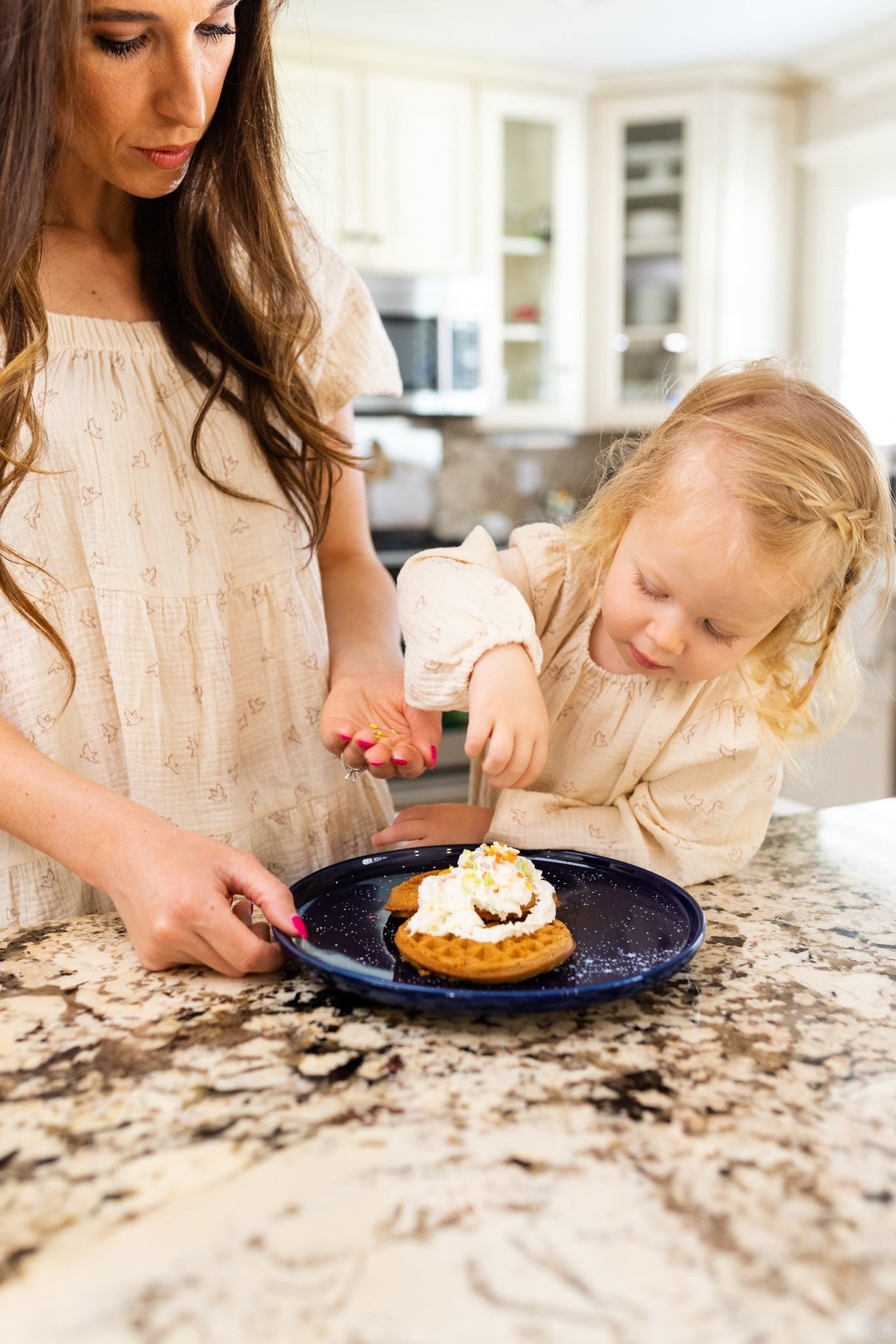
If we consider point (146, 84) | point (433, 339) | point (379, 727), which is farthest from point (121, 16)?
point (433, 339)

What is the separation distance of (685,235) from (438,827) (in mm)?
3671

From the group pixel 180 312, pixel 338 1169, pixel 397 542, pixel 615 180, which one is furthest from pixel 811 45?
pixel 338 1169

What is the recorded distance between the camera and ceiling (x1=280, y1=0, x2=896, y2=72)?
3.38 meters

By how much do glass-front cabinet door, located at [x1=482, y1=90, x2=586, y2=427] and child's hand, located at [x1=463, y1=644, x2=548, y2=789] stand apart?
3.35 metres

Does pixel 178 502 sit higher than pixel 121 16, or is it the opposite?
pixel 121 16

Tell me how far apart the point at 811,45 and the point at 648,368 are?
120cm

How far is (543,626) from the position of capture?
118 cm

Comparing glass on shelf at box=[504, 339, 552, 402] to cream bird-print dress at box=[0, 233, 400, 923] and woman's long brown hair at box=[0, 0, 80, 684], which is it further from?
woman's long brown hair at box=[0, 0, 80, 684]

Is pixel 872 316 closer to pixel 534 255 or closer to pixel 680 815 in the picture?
pixel 534 255

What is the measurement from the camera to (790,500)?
3.23 feet

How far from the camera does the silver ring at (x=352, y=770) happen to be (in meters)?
1.05

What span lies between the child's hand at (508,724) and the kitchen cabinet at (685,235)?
10.9 ft

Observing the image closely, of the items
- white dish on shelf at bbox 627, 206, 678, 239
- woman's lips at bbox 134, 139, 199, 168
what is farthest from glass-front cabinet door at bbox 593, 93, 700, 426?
woman's lips at bbox 134, 139, 199, 168

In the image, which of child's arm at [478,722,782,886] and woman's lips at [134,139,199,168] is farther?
child's arm at [478,722,782,886]
